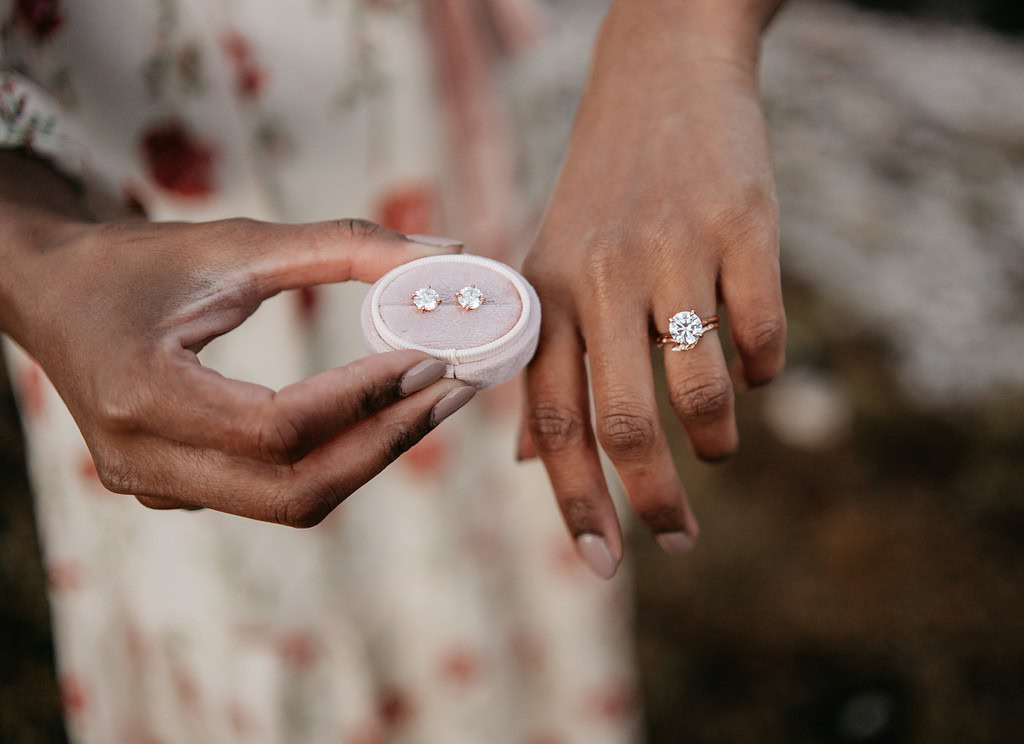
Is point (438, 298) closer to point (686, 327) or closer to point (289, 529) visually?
point (686, 327)

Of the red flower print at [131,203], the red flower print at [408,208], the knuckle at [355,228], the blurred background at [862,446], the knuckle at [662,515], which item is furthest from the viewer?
the blurred background at [862,446]

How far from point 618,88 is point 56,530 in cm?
151

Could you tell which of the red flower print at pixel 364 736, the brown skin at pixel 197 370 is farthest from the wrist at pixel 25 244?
the red flower print at pixel 364 736

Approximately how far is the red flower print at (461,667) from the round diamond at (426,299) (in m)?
1.12

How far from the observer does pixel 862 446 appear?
3.21 meters

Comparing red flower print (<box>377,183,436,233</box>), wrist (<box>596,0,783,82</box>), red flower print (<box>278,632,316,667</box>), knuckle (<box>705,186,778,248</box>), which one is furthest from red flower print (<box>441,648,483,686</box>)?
wrist (<box>596,0,783,82</box>)

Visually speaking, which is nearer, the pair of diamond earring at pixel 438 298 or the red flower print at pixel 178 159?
the pair of diamond earring at pixel 438 298

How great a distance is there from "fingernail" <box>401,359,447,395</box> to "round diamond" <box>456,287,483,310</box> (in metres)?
0.13

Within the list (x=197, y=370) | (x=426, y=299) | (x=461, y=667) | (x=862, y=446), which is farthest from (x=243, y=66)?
(x=862, y=446)

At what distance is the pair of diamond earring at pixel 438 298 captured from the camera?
40.7 inches

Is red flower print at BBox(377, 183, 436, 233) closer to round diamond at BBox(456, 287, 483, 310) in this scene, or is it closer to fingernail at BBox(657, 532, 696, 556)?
round diamond at BBox(456, 287, 483, 310)

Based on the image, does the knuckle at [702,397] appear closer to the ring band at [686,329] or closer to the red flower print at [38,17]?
the ring band at [686,329]

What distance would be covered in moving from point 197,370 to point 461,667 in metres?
1.28

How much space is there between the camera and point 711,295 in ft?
3.50
